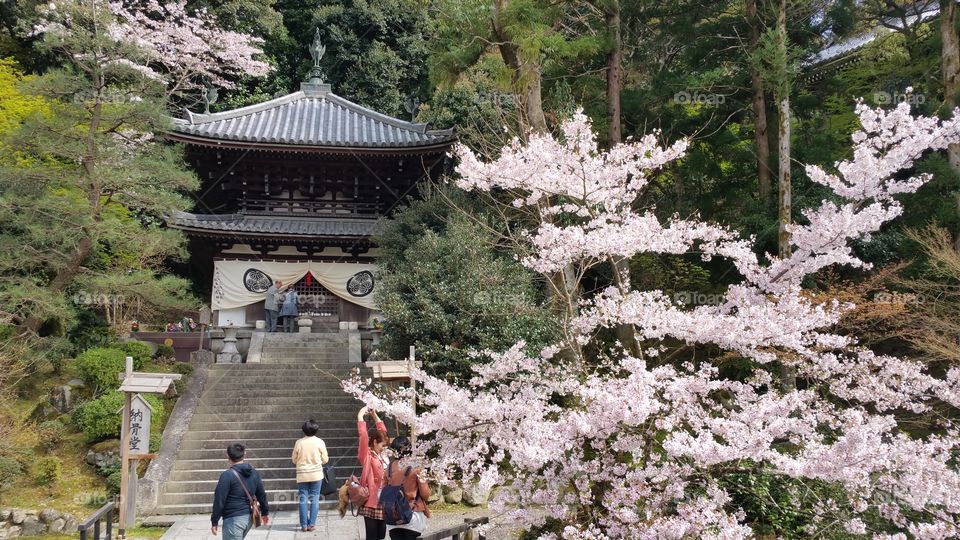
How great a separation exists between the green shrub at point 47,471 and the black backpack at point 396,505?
286 inches

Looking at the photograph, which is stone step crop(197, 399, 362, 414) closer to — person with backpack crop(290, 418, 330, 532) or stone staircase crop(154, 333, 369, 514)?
stone staircase crop(154, 333, 369, 514)

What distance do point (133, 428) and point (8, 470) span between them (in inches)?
95.7

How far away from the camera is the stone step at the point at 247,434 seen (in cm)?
1126

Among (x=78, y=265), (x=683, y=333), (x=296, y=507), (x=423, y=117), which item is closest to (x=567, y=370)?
(x=683, y=333)

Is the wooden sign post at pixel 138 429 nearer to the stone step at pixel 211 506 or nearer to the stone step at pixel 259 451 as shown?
the stone step at pixel 211 506

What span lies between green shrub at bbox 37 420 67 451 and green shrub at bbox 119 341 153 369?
1.71 m

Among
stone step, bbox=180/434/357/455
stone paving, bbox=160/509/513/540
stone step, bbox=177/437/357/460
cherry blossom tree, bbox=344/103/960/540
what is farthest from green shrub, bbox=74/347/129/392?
cherry blossom tree, bbox=344/103/960/540

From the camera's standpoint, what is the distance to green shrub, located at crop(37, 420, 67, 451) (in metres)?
10.9

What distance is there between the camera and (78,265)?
41.5 feet

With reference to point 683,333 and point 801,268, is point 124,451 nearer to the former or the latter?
point 683,333

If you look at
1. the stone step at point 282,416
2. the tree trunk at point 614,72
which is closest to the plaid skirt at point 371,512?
the stone step at point 282,416

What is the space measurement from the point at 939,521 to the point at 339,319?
15.1m

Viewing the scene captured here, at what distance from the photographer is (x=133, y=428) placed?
8977 mm

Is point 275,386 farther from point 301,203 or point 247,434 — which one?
point 301,203
